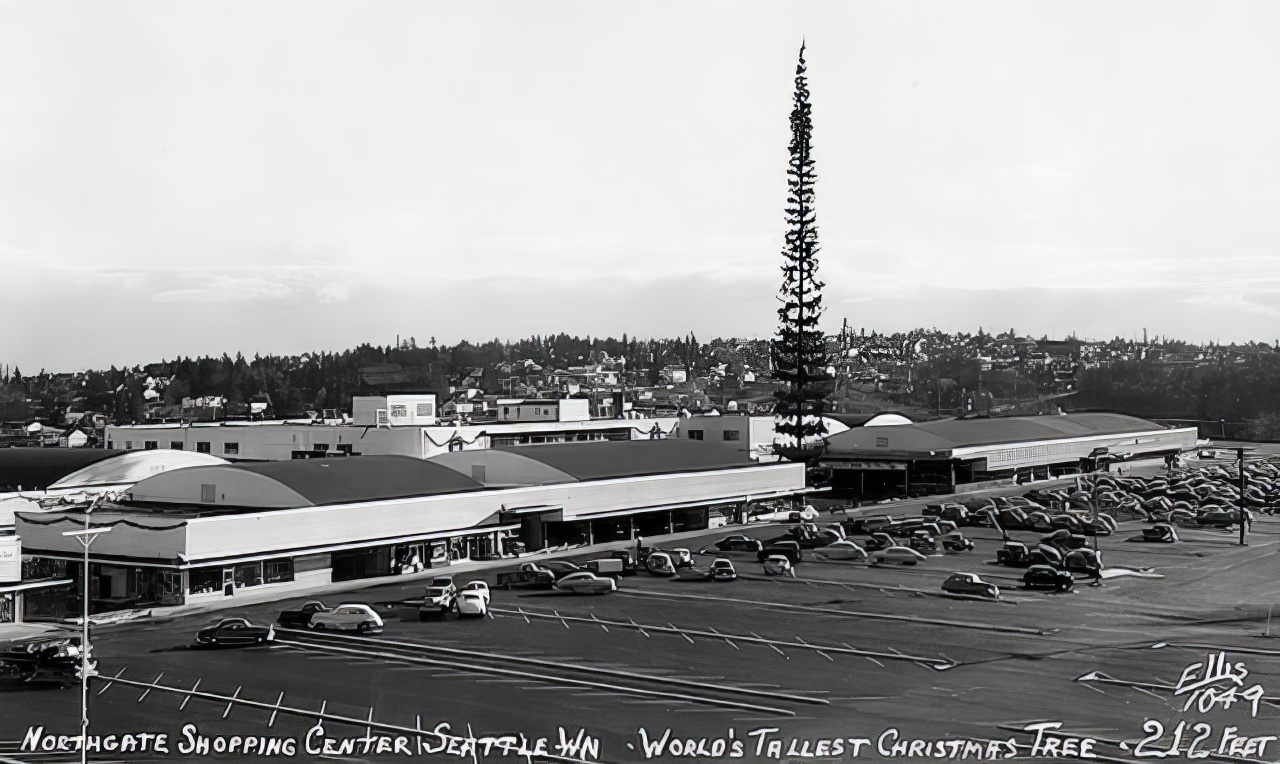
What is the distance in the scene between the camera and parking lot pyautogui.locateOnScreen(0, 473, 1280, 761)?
23.3 meters

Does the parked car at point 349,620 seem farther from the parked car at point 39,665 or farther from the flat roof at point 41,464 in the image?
the flat roof at point 41,464

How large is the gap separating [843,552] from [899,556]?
8.04 feet

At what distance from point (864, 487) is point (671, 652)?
177 feet

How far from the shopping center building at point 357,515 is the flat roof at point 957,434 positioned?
21125 mm

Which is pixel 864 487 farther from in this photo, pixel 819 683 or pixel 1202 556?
pixel 819 683

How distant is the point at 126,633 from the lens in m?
34.6

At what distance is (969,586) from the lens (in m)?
40.5

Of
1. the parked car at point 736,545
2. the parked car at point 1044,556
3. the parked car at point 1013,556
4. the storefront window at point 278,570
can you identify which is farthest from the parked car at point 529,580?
the parked car at point 1044,556

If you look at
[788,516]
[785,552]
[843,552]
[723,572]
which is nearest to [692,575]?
[723,572]

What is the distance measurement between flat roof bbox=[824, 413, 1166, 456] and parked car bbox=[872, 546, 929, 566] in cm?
3192

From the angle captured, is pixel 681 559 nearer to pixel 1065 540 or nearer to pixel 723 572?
pixel 723 572

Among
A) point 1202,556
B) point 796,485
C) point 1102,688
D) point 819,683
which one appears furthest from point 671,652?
point 796,485

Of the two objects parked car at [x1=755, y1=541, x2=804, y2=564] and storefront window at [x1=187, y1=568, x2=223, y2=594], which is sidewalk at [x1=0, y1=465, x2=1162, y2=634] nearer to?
storefront window at [x1=187, y1=568, x2=223, y2=594]

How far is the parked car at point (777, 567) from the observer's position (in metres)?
45.5
